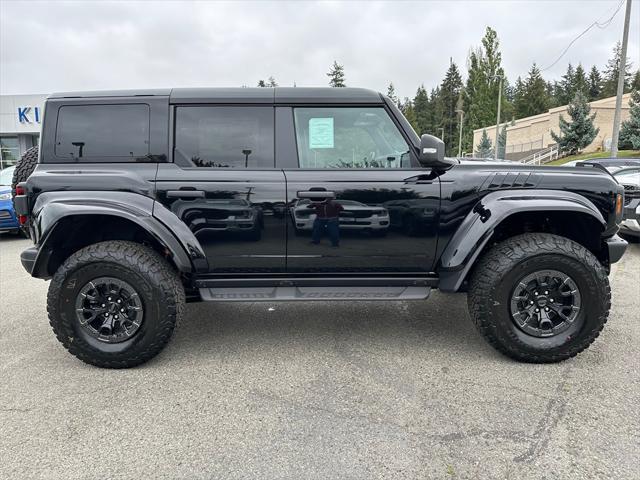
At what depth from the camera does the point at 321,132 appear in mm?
3350

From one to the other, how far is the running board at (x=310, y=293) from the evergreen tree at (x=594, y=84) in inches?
3475

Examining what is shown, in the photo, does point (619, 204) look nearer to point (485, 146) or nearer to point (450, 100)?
point (485, 146)

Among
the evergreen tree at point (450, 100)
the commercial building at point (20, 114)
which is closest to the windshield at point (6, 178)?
the commercial building at point (20, 114)

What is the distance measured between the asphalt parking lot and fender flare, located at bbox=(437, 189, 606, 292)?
75 centimetres

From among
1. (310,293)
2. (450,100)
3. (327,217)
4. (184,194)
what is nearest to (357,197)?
(327,217)

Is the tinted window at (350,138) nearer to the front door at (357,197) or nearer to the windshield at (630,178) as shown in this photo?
the front door at (357,197)

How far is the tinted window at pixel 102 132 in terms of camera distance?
3238mm

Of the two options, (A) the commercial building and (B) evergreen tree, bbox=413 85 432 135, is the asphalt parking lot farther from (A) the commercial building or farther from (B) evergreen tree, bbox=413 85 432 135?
(B) evergreen tree, bbox=413 85 432 135

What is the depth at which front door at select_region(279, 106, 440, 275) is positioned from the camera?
10.5 feet

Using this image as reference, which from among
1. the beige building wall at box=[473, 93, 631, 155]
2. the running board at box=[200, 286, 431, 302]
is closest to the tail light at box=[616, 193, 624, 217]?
the running board at box=[200, 286, 431, 302]

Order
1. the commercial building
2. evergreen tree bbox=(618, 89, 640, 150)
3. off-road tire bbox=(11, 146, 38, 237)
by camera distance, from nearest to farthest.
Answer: off-road tire bbox=(11, 146, 38, 237) → the commercial building → evergreen tree bbox=(618, 89, 640, 150)

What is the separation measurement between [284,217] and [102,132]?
59.2 inches

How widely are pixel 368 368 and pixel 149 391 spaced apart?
151 centimetres

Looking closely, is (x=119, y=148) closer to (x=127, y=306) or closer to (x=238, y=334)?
(x=127, y=306)
